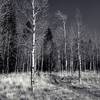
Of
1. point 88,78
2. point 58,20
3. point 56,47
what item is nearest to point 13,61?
point 56,47

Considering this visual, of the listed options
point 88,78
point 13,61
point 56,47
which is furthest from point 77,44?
point 13,61

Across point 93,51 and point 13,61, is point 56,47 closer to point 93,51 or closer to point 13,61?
point 13,61

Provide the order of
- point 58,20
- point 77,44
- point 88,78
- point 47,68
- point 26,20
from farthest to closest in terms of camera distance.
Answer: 1. point 47,68
2. point 58,20
3. point 88,78
4. point 77,44
5. point 26,20

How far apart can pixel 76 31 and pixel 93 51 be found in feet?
78.7

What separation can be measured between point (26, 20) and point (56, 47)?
885 inches

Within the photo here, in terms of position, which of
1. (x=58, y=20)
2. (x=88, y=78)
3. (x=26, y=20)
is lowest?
(x=88, y=78)

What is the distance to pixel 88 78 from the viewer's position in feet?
71.9

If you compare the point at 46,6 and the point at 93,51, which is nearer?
the point at 46,6

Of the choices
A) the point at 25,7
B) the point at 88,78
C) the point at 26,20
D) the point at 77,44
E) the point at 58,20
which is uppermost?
the point at 58,20

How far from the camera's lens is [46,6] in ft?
39.0

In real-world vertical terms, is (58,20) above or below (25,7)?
above

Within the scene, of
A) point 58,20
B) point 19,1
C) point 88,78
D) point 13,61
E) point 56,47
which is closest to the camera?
point 19,1

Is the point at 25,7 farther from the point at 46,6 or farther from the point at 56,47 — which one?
the point at 56,47

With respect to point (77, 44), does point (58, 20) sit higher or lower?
higher
